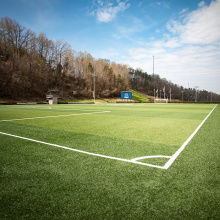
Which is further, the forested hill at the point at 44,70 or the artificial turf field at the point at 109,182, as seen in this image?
the forested hill at the point at 44,70

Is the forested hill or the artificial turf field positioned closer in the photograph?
the artificial turf field

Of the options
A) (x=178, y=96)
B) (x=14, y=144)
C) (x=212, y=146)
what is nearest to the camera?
(x=212, y=146)

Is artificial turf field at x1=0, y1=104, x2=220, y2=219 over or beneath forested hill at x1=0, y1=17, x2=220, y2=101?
beneath

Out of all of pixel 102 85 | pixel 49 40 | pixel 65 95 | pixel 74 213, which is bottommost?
pixel 74 213

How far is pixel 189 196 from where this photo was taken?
207cm

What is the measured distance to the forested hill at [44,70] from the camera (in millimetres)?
47309

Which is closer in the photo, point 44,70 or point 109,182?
point 109,182

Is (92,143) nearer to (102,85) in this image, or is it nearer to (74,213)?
(74,213)

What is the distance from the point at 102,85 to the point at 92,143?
7256 centimetres

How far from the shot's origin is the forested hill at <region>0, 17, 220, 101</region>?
47.3 metres

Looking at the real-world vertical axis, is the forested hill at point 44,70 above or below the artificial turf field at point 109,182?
above

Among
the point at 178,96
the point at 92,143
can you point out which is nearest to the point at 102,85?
the point at 92,143

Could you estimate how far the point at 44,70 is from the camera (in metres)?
58.7

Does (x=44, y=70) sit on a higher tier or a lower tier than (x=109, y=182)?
higher
